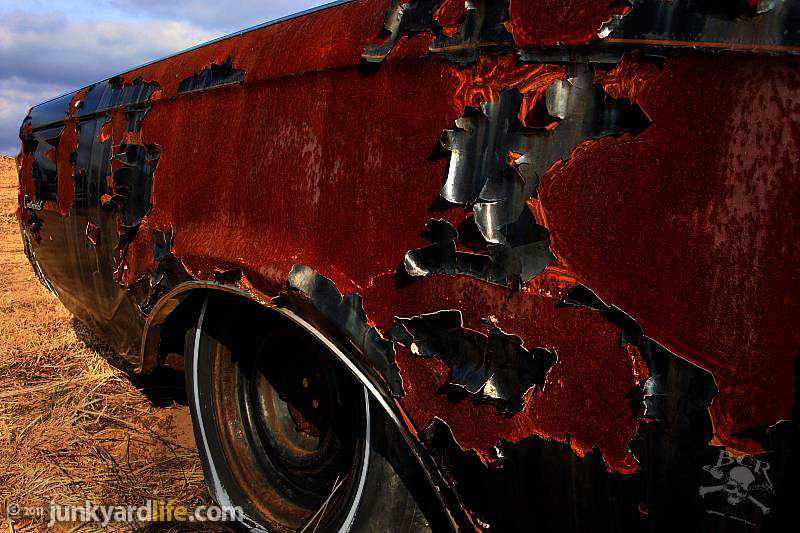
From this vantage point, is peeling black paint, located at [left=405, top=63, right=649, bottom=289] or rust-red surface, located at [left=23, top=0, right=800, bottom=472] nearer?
rust-red surface, located at [left=23, top=0, right=800, bottom=472]

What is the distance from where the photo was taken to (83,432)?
10.1 feet

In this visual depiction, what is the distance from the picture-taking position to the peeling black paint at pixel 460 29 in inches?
45.3

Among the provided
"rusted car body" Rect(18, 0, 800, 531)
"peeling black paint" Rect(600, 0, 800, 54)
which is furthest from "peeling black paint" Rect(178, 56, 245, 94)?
"peeling black paint" Rect(600, 0, 800, 54)

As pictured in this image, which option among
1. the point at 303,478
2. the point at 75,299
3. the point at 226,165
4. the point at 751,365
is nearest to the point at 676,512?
the point at 751,365

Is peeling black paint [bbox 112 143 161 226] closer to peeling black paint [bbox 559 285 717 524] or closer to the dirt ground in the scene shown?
the dirt ground

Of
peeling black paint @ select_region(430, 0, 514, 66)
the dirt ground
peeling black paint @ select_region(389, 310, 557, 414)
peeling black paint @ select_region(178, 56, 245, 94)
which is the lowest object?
the dirt ground

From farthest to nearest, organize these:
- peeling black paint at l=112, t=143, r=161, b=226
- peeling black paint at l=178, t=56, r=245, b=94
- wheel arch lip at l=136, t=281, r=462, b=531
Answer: peeling black paint at l=112, t=143, r=161, b=226, peeling black paint at l=178, t=56, r=245, b=94, wheel arch lip at l=136, t=281, r=462, b=531

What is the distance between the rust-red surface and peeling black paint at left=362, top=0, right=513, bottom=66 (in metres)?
0.02

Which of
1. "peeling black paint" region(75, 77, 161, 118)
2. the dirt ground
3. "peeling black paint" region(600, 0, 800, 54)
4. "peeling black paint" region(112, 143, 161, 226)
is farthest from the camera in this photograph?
the dirt ground

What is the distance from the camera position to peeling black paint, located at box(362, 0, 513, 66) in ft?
3.78

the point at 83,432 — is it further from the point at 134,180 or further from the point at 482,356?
the point at 482,356

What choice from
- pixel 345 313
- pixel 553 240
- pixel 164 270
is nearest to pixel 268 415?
pixel 164 270

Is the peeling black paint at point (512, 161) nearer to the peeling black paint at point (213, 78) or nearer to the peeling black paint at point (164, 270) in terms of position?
the peeling black paint at point (213, 78)

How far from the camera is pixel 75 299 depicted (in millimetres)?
3191
